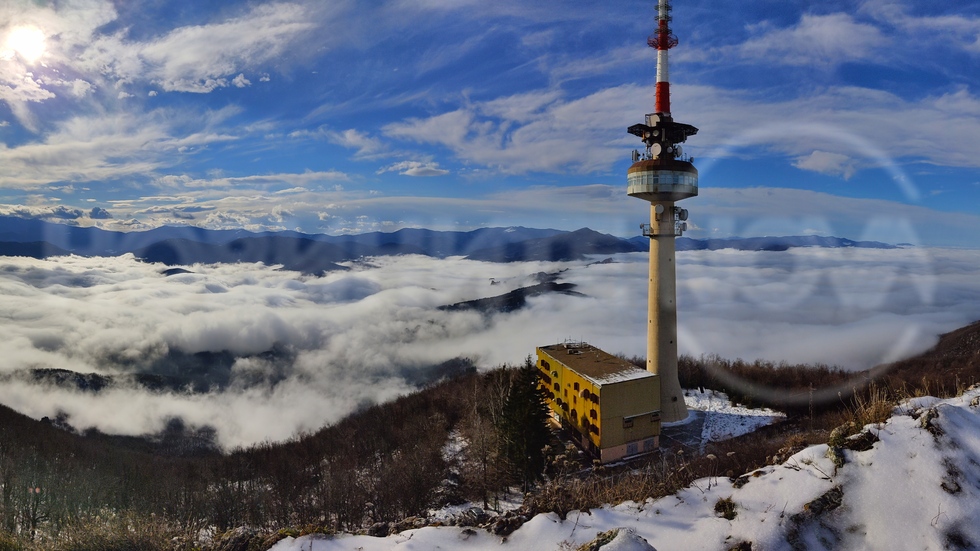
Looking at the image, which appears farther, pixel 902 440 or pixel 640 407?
pixel 640 407

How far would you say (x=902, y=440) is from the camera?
738 centimetres

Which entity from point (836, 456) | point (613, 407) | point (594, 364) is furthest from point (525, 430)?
point (836, 456)

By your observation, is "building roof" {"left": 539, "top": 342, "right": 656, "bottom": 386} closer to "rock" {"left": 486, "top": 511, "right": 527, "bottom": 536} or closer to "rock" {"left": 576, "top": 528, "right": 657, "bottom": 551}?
"rock" {"left": 486, "top": 511, "right": 527, "bottom": 536}

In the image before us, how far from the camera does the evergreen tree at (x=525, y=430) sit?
2984 cm

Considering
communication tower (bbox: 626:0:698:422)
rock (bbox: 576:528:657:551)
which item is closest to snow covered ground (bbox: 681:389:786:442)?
communication tower (bbox: 626:0:698:422)

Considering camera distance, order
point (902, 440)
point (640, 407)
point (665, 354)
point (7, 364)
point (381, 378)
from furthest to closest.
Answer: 1. point (381, 378)
2. point (7, 364)
3. point (665, 354)
4. point (640, 407)
5. point (902, 440)

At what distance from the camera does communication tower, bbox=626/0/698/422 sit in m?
33.4

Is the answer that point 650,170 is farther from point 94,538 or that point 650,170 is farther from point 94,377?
point 94,377

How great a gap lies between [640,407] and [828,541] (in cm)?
2694

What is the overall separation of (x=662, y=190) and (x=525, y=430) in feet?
64.6

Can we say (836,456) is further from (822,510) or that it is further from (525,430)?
(525,430)

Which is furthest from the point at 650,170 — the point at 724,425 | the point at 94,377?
the point at 94,377

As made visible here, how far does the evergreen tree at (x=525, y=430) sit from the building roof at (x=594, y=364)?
4698 mm

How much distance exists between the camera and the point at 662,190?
3344cm
